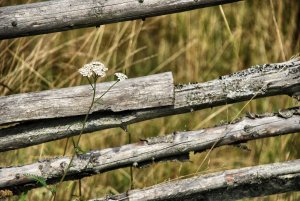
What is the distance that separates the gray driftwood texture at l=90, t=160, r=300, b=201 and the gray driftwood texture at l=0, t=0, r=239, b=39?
0.62m

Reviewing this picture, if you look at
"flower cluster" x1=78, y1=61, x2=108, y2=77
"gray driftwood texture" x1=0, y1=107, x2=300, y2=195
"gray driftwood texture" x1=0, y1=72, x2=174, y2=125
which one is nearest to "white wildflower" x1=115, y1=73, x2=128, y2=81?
"flower cluster" x1=78, y1=61, x2=108, y2=77

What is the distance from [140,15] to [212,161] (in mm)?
1509

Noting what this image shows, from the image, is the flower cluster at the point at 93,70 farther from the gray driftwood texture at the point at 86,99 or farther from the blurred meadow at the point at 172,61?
the blurred meadow at the point at 172,61

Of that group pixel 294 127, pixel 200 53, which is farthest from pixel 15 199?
pixel 200 53

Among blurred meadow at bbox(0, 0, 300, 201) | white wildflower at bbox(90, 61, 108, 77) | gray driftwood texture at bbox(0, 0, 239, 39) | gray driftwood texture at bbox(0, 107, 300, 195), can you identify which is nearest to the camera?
white wildflower at bbox(90, 61, 108, 77)

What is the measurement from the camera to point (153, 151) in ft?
7.64

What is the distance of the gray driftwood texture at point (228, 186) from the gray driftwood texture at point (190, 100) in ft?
0.84

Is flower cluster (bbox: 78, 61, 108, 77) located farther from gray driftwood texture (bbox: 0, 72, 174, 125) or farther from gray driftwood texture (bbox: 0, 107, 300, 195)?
gray driftwood texture (bbox: 0, 107, 300, 195)

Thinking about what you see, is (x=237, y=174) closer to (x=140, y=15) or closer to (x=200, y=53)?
(x=140, y=15)

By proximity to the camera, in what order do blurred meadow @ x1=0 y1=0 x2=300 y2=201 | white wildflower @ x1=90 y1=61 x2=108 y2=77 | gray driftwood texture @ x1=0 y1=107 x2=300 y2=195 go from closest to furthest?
white wildflower @ x1=90 y1=61 x2=108 y2=77, gray driftwood texture @ x1=0 y1=107 x2=300 y2=195, blurred meadow @ x1=0 y1=0 x2=300 y2=201

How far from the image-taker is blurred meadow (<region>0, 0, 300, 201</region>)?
3256 mm

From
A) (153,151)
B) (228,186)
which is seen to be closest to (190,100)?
(153,151)

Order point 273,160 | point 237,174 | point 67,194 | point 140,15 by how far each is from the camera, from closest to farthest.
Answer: point 140,15 < point 237,174 < point 67,194 < point 273,160

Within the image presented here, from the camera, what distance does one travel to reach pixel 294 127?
2412mm
